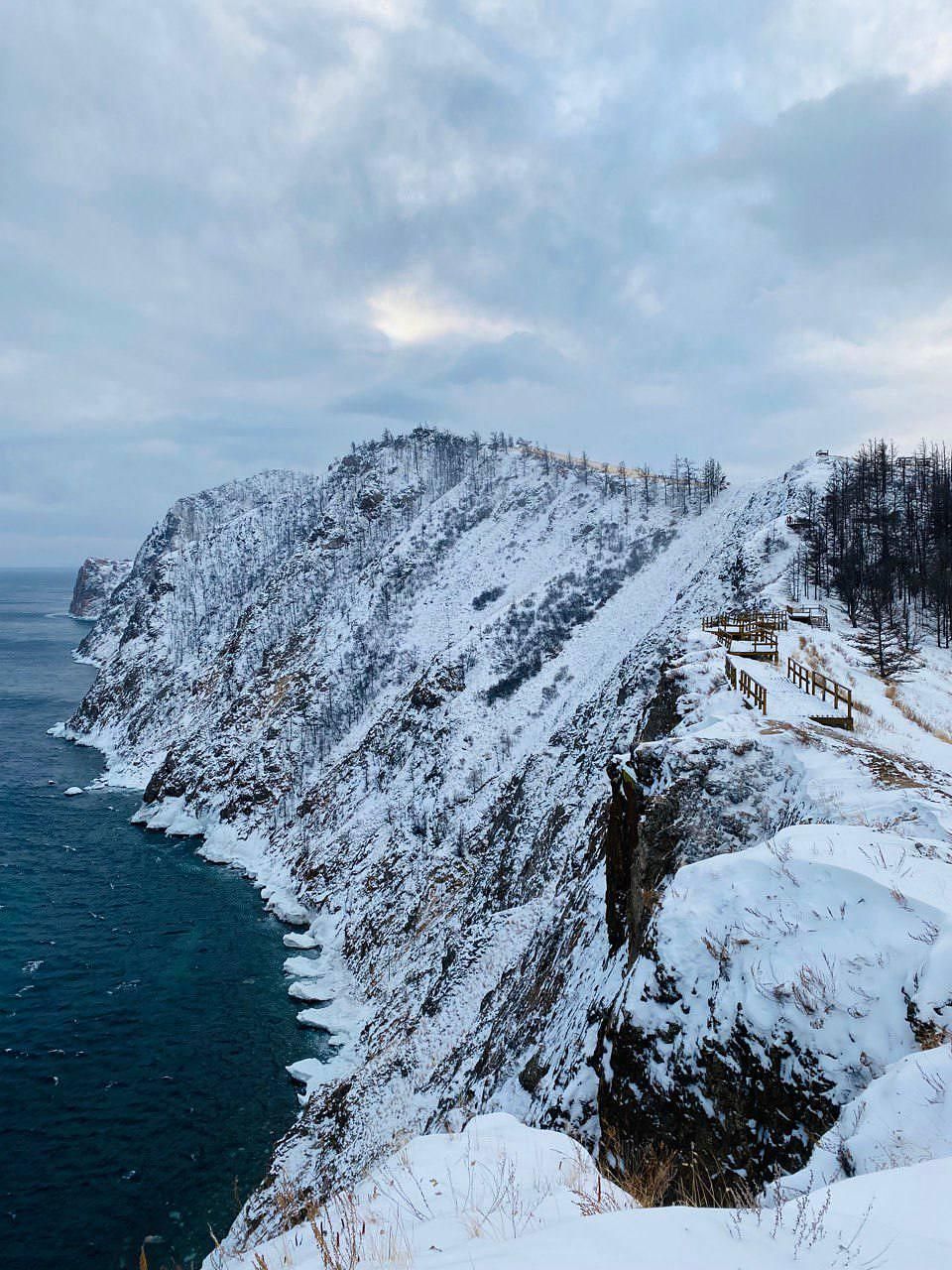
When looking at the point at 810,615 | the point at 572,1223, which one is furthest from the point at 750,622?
the point at 572,1223

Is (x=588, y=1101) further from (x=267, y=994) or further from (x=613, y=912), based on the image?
(x=267, y=994)

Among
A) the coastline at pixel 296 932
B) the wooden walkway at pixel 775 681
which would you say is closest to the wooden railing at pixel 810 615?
the wooden walkway at pixel 775 681

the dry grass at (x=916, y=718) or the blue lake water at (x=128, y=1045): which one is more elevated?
the dry grass at (x=916, y=718)

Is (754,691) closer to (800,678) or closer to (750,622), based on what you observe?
(800,678)

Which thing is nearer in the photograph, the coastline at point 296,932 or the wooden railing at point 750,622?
the wooden railing at point 750,622

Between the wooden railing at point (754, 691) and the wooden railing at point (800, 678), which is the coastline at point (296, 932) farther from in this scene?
the wooden railing at point (800, 678)

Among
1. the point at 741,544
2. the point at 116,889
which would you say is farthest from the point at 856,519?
the point at 116,889

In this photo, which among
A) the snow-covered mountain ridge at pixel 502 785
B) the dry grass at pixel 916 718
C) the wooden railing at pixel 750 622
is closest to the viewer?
the snow-covered mountain ridge at pixel 502 785
